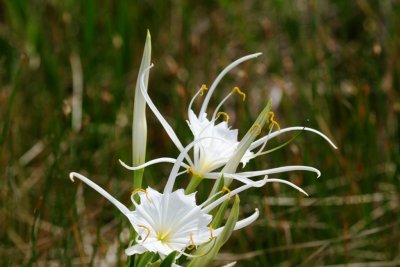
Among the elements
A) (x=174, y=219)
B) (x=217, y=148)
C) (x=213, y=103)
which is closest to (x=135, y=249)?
(x=174, y=219)

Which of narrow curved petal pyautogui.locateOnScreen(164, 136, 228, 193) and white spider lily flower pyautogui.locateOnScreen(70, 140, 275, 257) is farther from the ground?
narrow curved petal pyautogui.locateOnScreen(164, 136, 228, 193)

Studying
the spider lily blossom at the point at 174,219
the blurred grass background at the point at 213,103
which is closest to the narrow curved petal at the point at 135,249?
the spider lily blossom at the point at 174,219

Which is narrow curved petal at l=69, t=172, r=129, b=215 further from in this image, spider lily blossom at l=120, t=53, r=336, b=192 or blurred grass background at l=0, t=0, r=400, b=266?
blurred grass background at l=0, t=0, r=400, b=266

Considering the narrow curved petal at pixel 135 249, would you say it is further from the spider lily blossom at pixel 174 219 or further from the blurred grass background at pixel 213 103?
the blurred grass background at pixel 213 103

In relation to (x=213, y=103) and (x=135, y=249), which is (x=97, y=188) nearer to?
(x=135, y=249)

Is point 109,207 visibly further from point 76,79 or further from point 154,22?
point 154,22

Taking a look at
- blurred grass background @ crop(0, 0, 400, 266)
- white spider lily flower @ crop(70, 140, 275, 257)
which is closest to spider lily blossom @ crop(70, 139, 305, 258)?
white spider lily flower @ crop(70, 140, 275, 257)

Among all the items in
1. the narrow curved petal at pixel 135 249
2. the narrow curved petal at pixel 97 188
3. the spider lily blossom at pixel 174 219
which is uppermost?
the narrow curved petal at pixel 97 188

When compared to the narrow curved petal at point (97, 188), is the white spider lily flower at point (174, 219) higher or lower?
lower
